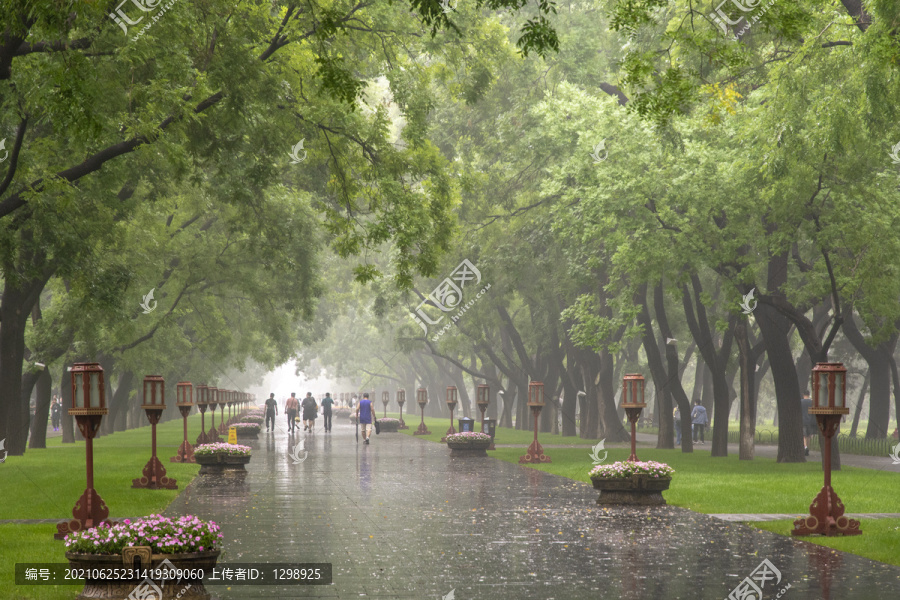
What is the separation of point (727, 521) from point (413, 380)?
235 feet

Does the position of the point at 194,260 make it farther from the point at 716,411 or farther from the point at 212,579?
the point at 212,579

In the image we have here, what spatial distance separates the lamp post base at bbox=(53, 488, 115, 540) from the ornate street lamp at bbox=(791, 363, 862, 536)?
8907 millimetres

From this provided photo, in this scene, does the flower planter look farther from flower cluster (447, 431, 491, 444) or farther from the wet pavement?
the wet pavement

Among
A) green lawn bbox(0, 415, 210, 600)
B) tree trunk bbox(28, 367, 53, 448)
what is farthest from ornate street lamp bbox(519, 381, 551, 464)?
tree trunk bbox(28, 367, 53, 448)

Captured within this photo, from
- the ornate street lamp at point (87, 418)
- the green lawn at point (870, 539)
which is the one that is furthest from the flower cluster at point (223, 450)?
the green lawn at point (870, 539)

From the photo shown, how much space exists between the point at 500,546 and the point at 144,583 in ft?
15.6

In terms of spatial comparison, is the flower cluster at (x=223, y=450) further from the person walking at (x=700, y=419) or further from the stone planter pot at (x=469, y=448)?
the person walking at (x=700, y=419)

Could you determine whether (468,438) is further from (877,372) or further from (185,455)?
(877,372)

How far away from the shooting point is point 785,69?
18.2 meters

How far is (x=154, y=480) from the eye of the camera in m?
18.3

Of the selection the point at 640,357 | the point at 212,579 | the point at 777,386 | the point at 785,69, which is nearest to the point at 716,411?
the point at 777,386

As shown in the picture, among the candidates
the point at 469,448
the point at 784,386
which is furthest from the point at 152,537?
the point at 784,386

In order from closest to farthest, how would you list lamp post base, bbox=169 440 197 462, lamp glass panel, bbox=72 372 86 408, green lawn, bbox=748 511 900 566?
green lawn, bbox=748 511 900 566
lamp glass panel, bbox=72 372 86 408
lamp post base, bbox=169 440 197 462

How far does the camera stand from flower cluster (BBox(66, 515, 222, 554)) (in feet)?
25.7
